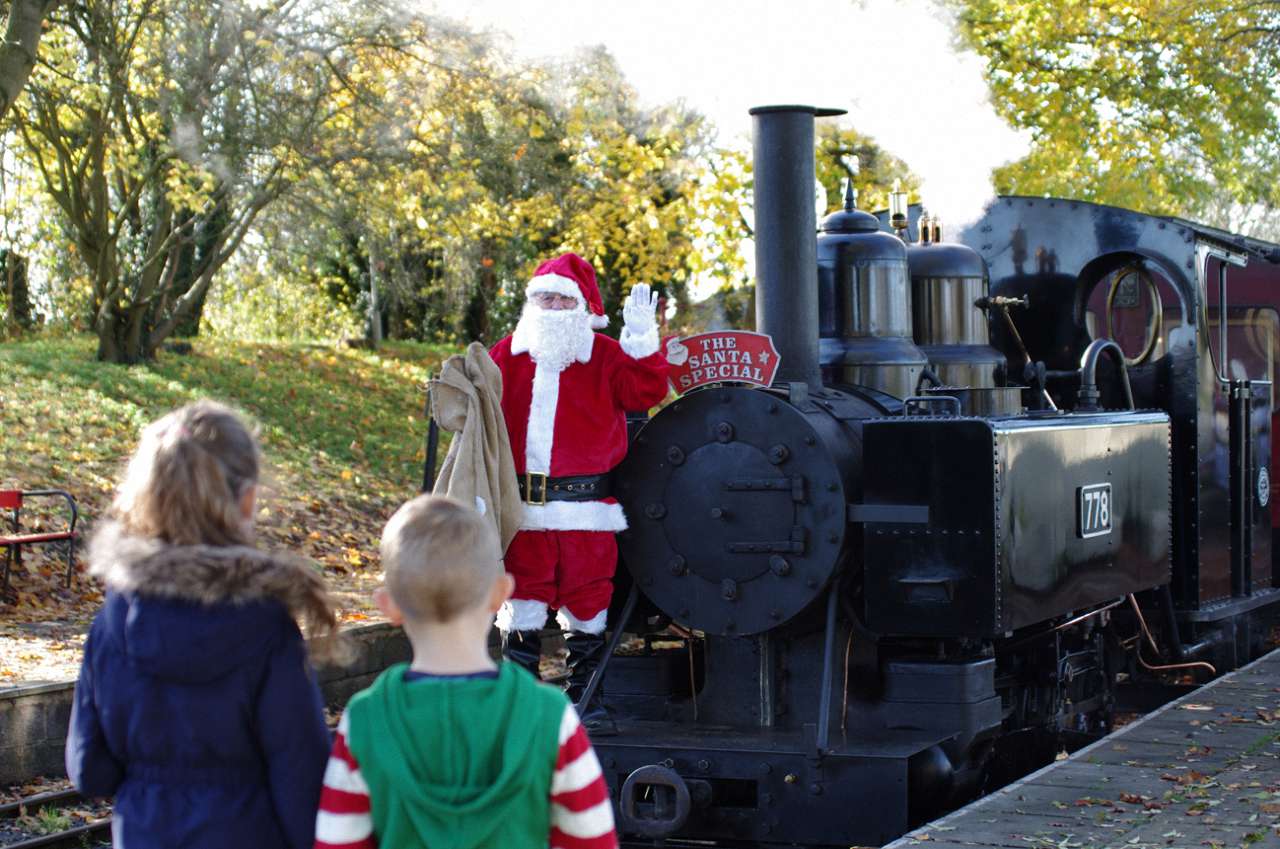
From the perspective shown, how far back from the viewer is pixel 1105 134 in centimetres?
1708

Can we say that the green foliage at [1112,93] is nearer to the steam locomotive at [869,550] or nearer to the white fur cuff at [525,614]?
the steam locomotive at [869,550]

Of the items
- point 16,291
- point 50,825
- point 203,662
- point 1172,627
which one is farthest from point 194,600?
point 16,291

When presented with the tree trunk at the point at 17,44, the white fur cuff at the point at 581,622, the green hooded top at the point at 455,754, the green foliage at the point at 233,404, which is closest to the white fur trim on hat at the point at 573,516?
the white fur cuff at the point at 581,622

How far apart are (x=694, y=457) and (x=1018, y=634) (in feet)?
4.84

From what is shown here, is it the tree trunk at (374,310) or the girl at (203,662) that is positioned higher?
the tree trunk at (374,310)

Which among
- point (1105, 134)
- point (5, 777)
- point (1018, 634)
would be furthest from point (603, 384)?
point (1105, 134)

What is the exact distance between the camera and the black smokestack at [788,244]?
582 centimetres

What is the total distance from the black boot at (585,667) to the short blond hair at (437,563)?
10.3 feet

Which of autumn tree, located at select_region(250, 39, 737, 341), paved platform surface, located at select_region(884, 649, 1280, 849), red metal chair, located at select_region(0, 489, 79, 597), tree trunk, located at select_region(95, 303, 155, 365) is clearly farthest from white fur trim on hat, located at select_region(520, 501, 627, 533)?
tree trunk, located at select_region(95, 303, 155, 365)

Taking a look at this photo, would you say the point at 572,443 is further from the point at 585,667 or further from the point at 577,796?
the point at 577,796

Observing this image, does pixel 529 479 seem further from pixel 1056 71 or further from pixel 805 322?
pixel 1056 71

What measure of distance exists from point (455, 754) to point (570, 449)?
3.17 m

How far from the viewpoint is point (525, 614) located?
545 cm

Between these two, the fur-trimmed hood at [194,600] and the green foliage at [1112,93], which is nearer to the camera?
the fur-trimmed hood at [194,600]
